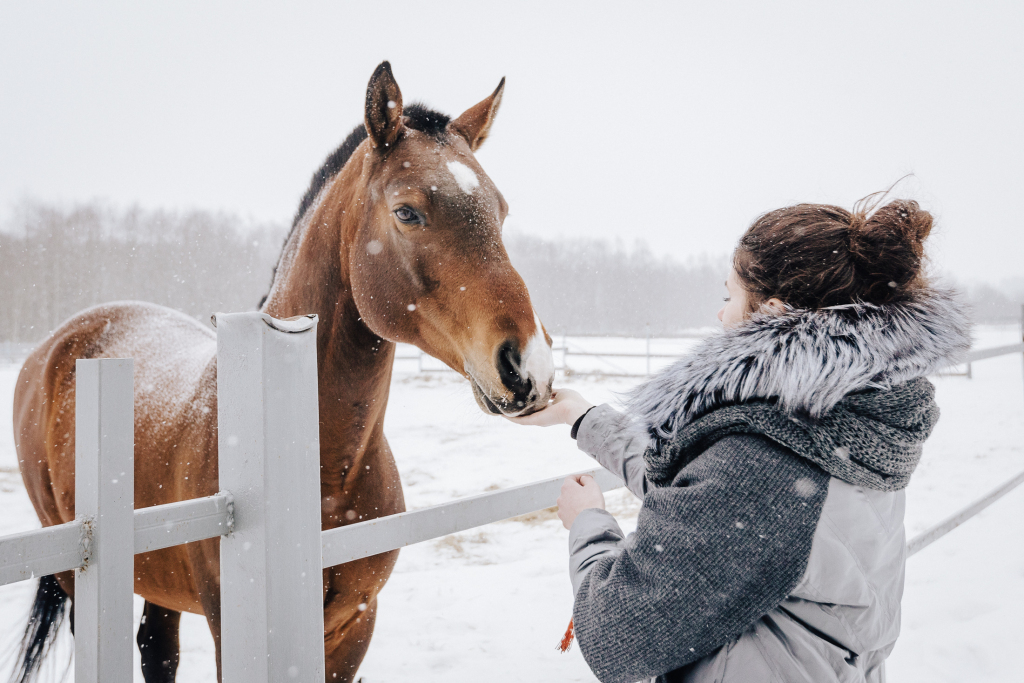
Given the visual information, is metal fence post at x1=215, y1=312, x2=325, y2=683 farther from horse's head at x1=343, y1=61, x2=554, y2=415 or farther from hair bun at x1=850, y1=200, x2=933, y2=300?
hair bun at x1=850, y1=200, x2=933, y2=300

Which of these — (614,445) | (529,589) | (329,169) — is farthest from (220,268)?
(614,445)

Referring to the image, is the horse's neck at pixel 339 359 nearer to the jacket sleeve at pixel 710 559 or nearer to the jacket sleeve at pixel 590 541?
the jacket sleeve at pixel 590 541

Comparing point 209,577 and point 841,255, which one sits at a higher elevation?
point 841,255

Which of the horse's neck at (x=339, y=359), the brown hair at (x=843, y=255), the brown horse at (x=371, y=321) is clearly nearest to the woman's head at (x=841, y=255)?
the brown hair at (x=843, y=255)

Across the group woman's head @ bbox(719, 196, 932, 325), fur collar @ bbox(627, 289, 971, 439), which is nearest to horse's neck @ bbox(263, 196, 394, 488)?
fur collar @ bbox(627, 289, 971, 439)

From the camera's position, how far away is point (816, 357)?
0.66m

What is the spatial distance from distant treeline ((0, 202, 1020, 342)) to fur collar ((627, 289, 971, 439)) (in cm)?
296

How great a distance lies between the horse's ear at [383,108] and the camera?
4.58ft

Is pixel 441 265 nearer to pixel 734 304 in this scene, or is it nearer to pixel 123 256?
pixel 734 304

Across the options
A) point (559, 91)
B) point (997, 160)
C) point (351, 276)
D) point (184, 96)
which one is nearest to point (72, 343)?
point (351, 276)

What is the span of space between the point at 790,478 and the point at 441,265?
3.07ft

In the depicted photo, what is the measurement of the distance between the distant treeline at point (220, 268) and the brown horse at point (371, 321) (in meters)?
2.16

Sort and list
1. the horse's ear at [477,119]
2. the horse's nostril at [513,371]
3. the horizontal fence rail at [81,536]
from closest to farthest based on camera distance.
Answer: the horizontal fence rail at [81,536] < the horse's nostril at [513,371] < the horse's ear at [477,119]

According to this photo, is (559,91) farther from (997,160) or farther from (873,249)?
(997,160)
